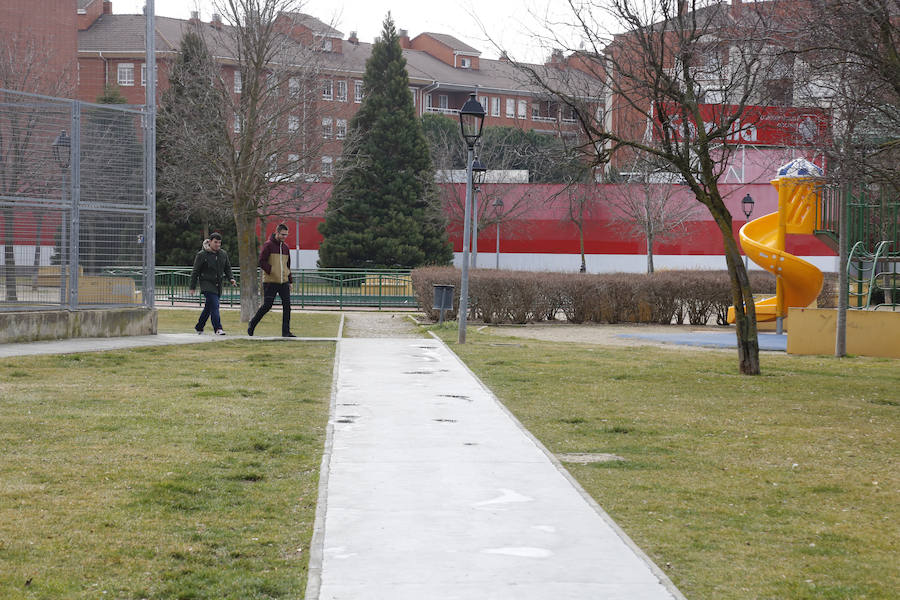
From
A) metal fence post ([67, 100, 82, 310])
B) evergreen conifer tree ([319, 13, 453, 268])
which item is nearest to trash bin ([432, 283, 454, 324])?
metal fence post ([67, 100, 82, 310])

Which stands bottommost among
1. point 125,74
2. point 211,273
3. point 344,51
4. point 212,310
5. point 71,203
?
point 212,310

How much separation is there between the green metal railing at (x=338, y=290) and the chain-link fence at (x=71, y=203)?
47.2 ft

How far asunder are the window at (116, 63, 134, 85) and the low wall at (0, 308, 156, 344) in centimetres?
5596

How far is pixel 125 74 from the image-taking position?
6938cm

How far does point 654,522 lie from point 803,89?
930 centimetres

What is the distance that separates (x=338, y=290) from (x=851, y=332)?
1755cm

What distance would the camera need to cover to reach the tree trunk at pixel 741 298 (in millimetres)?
12922

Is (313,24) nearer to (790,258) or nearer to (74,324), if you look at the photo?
(790,258)

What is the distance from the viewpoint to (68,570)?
15.3 ft

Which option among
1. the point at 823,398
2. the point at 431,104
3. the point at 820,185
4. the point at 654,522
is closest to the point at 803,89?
the point at 820,185

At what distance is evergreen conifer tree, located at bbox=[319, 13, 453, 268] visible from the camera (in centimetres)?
5041

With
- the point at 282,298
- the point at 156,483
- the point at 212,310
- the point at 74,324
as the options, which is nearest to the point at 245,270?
the point at 212,310

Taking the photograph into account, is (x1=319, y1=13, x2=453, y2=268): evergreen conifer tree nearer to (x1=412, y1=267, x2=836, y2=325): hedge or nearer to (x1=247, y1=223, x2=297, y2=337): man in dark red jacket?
(x1=412, y1=267, x2=836, y2=325): hedge

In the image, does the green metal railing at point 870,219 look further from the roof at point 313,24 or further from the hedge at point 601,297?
the roof at point 313,24
